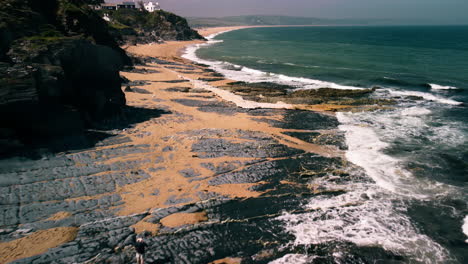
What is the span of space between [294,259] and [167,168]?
8.65m

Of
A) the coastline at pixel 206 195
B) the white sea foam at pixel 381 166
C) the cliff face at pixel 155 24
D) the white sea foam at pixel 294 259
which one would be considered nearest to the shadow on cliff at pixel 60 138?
the coastline at pixel 206 195

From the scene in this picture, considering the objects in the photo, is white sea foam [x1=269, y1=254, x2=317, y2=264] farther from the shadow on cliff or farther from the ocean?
the shadow on cliff

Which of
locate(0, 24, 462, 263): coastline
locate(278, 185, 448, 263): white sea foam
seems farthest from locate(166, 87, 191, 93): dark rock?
locate(278, 185, 448, 263): white sea foam

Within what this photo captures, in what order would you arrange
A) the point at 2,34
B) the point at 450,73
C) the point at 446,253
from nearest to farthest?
the point at 446,253, the point at 2,34, the point at 450,73

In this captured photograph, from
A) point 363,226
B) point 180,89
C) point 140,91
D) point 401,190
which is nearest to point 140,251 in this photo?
point 363,226

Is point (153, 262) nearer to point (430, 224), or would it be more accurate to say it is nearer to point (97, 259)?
point (97, 259)

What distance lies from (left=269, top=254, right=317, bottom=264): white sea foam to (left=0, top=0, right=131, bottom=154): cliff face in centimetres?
1532

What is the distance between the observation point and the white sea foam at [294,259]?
405 inches

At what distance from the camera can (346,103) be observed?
30.8m

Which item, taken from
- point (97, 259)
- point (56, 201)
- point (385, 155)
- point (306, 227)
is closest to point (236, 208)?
point (306, 227)

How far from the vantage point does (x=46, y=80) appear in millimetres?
17188

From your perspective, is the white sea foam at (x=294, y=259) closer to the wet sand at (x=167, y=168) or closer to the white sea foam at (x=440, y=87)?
the wet sand at (x=167, y=168)

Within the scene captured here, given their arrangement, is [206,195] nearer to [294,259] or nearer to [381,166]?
[294,259]

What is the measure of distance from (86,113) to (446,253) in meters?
21.6
